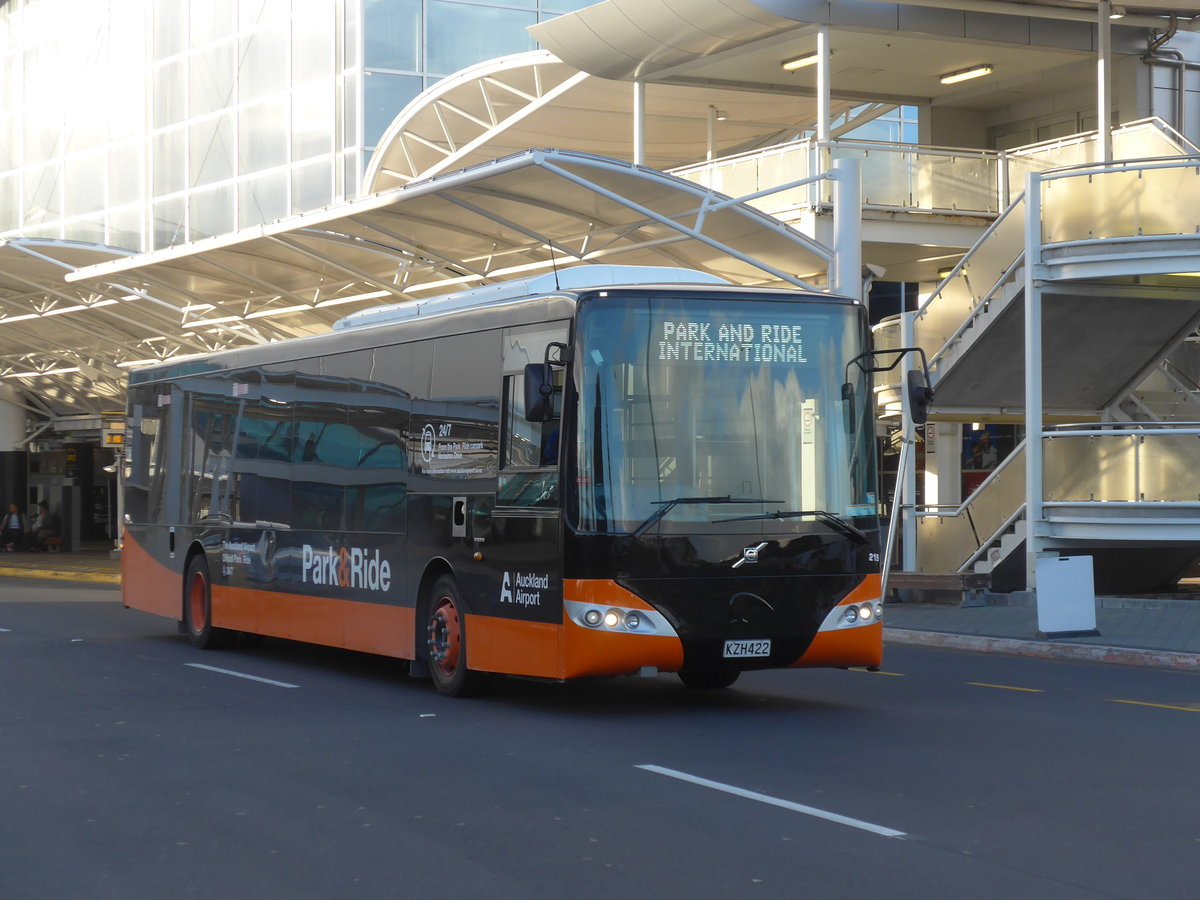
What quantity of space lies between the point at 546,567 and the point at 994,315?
13356mm

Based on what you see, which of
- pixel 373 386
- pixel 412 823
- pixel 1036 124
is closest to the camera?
pixel 412 823

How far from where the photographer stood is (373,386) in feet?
48.9

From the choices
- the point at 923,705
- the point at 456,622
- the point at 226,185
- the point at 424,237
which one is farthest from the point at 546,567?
the point at 226,185

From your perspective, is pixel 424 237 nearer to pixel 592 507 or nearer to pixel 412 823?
pixel 592 507

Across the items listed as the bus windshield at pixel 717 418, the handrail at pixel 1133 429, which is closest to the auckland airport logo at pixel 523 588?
the bus windshield at pixel 717 418

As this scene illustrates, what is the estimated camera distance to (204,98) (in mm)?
46844

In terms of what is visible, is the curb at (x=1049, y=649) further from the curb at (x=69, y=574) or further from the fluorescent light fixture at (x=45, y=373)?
the fluorescent light fixture at (x=45, y=373)

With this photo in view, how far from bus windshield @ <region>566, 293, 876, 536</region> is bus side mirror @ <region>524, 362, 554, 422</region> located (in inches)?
9.2

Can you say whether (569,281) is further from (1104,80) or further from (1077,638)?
(1104,80)

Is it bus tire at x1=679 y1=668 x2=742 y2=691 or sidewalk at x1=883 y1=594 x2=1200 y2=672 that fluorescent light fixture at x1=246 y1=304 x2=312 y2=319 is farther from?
bus tire at x1=679 y1=668 x2=742 y2=691

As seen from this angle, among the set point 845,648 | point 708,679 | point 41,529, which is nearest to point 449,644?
point 708,679

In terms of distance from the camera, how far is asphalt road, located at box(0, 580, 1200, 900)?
22.8 ft

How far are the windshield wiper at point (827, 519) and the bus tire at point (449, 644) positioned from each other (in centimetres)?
254

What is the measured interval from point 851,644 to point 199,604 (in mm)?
8766
